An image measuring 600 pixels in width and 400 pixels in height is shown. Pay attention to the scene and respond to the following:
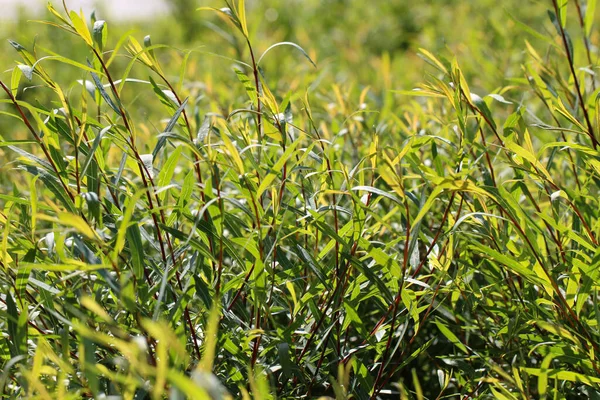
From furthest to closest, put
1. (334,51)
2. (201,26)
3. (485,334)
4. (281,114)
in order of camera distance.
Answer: (201,26) < (334,51) < (485,334) < (281,114)

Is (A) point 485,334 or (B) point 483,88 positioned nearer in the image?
(A) point 485,334

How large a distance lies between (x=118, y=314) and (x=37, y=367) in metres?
0.36

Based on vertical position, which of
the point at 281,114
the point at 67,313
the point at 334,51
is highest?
the point at 281,114

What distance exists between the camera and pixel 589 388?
3.92 ft

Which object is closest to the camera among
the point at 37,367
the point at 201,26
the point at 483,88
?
the point at 37,367

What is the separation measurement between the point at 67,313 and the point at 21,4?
5766 millimetres

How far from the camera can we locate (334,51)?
4.64 meters

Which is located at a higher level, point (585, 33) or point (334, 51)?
point (585, 33)

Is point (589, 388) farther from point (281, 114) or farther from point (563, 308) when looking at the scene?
point (281, 114)

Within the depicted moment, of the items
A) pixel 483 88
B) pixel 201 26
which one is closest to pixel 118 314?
pixel 483 88

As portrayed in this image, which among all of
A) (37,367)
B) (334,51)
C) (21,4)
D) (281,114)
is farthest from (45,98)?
(37,367)

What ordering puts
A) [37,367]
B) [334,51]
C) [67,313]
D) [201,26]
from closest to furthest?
[37,367]
[67,313]
[334,51]
[201,26]

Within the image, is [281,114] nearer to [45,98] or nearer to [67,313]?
[67,313]

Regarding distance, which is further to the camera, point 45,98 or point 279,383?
point 45,98
